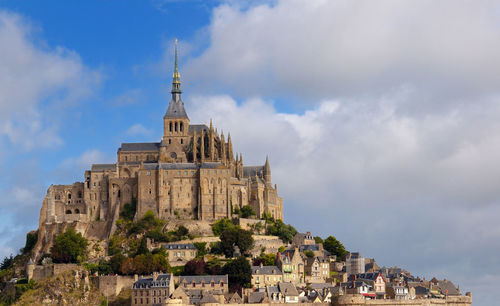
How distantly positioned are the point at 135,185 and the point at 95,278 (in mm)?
19432

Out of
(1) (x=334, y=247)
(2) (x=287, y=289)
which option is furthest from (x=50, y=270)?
(1) (x=334, y=247)

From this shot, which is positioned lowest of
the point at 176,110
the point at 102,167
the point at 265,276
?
the point at 265,276

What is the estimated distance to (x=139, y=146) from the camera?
368ft

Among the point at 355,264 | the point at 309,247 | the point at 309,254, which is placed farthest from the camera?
the point at 309,247

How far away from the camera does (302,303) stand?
272 ft

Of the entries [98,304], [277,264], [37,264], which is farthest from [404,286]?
[37,264]

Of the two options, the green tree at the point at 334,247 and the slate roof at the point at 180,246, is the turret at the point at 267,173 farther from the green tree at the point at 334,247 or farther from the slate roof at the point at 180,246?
the slate roof at the point at 180,246

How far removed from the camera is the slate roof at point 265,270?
88438 millimetres

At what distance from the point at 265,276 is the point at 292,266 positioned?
4169 mm

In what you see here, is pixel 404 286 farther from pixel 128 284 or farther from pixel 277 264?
pixel 128 284

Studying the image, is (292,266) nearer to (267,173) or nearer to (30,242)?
(267,173)

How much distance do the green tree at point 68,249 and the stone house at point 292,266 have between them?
73.2 ft

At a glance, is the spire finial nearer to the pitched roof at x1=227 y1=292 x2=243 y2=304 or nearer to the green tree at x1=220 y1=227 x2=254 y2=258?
the green tree at x1=220 y1=227 x2=254 y2=258

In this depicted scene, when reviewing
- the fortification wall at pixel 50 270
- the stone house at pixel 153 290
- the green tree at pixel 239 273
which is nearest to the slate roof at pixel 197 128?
the fortification wall at pixel 50 270
